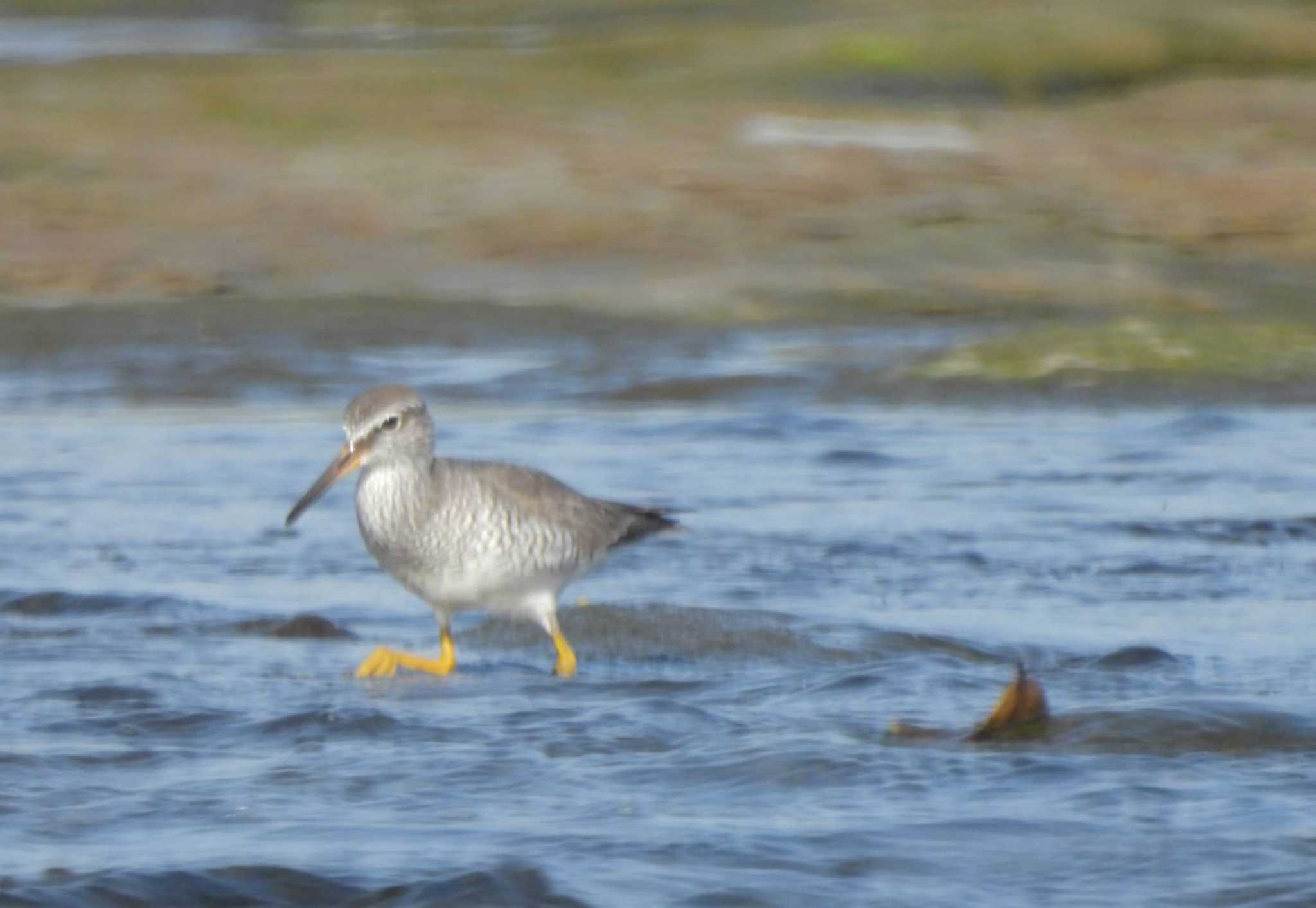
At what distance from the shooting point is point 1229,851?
5.03 metres

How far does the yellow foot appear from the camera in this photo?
6801 mm

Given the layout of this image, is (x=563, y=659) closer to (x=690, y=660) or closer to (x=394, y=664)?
(x=690, y=660)

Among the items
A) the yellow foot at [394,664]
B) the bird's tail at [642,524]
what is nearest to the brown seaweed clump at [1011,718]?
the yellow foot at [394,664]

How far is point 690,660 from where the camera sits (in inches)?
276

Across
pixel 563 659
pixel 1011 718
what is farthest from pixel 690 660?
pixel 1011 718

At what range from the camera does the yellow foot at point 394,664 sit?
268 inches

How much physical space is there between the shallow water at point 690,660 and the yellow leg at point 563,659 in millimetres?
98

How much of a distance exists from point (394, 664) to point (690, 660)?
2.49ft

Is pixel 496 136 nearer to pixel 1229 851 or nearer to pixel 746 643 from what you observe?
pixel 746 643

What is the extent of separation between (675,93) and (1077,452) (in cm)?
1071

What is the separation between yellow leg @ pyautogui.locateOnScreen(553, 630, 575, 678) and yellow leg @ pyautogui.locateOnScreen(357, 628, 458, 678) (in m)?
0.27

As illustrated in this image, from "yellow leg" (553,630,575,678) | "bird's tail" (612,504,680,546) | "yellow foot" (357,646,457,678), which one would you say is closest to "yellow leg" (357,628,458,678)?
"yellow foot" (357,646,457,678)

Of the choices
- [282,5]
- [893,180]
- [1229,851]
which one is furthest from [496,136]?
[282,5]

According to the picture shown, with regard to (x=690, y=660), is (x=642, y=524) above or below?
above
